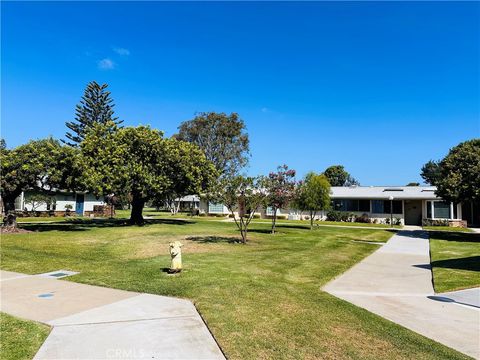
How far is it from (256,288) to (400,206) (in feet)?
110

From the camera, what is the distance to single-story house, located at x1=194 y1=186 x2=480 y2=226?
33.7m

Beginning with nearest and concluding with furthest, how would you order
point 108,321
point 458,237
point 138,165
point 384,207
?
point 108,321
point 458,237
point 138,165
point 384,207

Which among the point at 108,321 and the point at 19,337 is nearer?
the point at 19,337

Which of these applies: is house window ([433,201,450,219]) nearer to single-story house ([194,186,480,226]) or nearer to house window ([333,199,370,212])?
single-story house ([194,186,480,226])

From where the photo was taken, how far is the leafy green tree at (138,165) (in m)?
22.6

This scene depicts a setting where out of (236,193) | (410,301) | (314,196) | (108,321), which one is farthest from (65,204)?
(410,301)

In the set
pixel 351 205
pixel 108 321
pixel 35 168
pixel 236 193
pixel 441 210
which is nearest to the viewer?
pixel 108 321

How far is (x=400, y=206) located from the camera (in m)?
36.7

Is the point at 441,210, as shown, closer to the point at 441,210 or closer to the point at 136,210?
the point at 441,210

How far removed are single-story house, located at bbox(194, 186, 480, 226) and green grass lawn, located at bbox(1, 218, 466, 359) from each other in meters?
22.3

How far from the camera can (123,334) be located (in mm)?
4656

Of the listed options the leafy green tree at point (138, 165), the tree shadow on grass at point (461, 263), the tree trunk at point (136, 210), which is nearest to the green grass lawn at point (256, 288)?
the tree shadow on grass at point (461, 263)

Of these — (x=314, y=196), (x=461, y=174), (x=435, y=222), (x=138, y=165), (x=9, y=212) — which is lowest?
(x=435, y=222)

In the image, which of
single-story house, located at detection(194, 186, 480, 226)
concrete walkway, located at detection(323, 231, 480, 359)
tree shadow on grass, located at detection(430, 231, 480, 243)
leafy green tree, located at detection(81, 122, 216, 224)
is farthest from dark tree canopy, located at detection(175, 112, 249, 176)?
concrete walkway, located at detection(323, 231, 480, 359)
